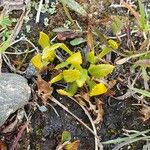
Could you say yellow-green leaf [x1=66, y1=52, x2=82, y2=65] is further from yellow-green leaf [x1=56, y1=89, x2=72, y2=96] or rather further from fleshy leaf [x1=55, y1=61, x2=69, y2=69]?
yellow-green leaf [x1=56, y1=89, x2=72, y2=96]

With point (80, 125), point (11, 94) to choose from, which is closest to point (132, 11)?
point (80, 125)

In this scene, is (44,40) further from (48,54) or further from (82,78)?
(82,78)

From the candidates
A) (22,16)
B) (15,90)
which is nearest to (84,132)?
(15,90)

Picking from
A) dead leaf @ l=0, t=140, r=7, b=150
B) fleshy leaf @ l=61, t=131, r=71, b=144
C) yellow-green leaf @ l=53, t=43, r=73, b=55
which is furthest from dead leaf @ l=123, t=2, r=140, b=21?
dead leaf @ l=0, t=140, r=7, b=150

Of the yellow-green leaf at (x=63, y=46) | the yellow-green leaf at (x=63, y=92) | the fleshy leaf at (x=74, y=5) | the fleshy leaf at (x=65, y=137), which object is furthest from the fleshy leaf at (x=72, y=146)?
the fleshy leaf at (x=74, y=5)

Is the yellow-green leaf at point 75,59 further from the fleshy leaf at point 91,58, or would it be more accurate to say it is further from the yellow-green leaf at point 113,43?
the yellow-green leaf at point 113,43
